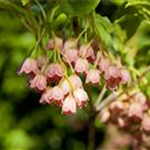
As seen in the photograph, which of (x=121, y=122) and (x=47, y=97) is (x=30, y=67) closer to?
(x=47, y=97)

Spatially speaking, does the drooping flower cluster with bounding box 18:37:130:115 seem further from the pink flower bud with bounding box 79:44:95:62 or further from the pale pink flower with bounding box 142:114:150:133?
the pale pink flower with bounding box 142:114:150:133

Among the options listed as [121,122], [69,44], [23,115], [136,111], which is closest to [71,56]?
[69,44]

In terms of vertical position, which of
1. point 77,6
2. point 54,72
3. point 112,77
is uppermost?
point 77,6

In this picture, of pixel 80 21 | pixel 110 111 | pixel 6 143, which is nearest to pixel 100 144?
pixel 6 143

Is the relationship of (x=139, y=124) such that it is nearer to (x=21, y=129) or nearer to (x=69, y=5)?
(x=69, y=5)

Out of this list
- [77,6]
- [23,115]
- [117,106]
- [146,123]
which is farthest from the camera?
[23,115]

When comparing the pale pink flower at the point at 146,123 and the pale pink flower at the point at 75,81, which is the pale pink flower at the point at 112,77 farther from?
A: the pale pink flower at the point at 146,123

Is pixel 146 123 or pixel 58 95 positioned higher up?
pixel 58 95

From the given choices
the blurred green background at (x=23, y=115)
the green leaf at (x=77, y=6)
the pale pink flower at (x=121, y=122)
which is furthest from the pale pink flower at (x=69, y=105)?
the blurred green background at (x=23, y=115)
